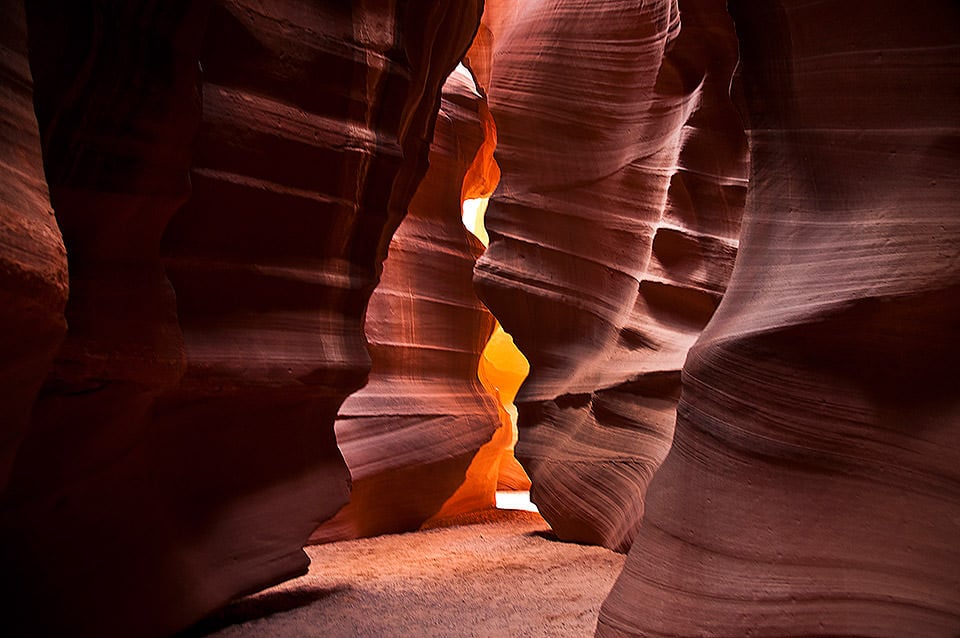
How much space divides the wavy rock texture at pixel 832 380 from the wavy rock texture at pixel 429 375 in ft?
10.9

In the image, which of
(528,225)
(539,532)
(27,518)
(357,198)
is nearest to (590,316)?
(528,225)

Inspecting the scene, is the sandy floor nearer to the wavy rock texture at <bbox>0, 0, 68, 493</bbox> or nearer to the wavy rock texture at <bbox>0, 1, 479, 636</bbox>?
the wavy rock texture at <bbox>0, 1, 479, 636</bbox>

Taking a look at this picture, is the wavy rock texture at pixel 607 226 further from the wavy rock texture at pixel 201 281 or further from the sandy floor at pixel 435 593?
the wavy rock texture at pixel 201 281

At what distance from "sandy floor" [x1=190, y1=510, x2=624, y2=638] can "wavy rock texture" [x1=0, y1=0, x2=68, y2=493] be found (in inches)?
61.1

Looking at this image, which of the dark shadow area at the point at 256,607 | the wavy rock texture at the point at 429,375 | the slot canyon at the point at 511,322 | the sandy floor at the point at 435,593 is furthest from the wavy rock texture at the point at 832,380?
the wavy rock texture at the point at 429,375

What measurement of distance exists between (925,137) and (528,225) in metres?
3.64

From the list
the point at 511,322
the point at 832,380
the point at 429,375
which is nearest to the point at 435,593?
the point at 832,380

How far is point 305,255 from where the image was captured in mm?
3494

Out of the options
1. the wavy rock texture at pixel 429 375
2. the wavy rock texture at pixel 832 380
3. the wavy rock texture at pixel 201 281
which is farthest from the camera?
the wavy rock texture at pixel 429 375

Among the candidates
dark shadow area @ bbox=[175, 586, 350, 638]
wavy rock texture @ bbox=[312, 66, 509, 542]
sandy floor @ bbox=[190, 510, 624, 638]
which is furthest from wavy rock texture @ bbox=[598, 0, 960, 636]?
wavy rock texture @ bbox=[312, 66, 509, 542]

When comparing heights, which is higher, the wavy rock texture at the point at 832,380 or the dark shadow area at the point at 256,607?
the wavy rock texture at the point at 832,380

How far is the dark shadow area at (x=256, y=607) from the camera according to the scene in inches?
122

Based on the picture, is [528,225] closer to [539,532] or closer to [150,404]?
[539,532]

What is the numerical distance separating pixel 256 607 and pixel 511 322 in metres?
2.81
